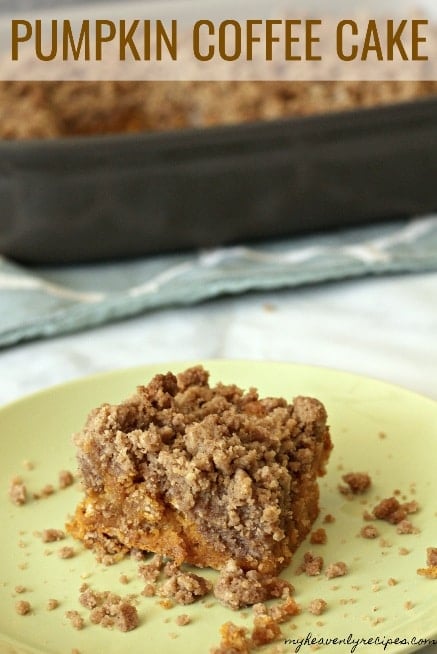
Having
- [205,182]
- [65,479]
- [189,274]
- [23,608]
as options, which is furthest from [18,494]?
[205,182]

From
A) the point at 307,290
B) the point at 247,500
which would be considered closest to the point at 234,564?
the point at 247,500

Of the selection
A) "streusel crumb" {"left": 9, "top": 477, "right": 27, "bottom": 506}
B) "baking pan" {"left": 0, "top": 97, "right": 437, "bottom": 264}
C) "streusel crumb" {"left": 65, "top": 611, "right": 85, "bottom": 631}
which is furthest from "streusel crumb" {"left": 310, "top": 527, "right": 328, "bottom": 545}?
"baking pan" {"left": 0, "top": 97, "right": 437, "bottom": 264}

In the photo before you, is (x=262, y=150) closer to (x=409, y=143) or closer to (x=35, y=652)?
(x=409, y=143)

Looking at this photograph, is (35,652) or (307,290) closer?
(35,652)

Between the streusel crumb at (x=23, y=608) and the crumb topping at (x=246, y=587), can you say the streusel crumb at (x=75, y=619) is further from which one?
the crumb topping at (x=246, y=587)

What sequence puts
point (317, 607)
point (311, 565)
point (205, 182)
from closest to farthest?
point (317, 607) → point (311, 565) → point (205, 182)

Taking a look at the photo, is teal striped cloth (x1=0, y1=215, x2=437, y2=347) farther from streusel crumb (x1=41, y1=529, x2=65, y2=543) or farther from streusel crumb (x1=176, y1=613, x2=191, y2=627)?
streusel crumb (x1=176, y1=613, x2=191, y2=627)

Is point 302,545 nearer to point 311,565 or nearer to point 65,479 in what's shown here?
point 311,565
